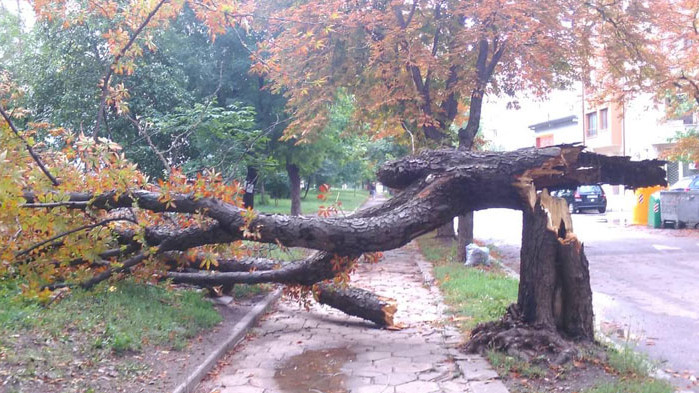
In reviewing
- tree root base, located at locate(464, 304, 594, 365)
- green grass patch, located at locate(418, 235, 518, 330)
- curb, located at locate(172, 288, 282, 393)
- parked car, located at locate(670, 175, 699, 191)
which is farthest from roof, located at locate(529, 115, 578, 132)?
tree root base, located at locate(464, 304, 594, 365)

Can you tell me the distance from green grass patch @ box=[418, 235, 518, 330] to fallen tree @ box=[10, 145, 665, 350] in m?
1.43

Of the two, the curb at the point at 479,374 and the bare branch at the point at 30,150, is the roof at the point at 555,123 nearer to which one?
the curb at the point at 479,374

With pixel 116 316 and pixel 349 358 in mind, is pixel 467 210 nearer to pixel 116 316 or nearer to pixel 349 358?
pixel 349 358

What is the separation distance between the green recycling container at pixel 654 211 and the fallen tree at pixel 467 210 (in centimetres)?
1625

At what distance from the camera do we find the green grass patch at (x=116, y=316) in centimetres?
580

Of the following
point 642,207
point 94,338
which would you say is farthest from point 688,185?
point 94,338

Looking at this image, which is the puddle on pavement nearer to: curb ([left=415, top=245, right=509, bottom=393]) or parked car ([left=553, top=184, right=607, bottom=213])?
curb ([left=415, top=245, right=509, bottom=393])

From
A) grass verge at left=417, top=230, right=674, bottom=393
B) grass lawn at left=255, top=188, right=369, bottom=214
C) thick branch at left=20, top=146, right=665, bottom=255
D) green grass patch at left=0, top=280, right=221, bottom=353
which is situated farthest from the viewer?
grass lawn at left=255, top=188, right=369, bottom=214

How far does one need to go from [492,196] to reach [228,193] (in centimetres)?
285

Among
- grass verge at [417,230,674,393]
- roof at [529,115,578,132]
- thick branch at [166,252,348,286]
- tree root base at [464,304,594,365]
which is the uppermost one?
roof at [529,115,578,132]

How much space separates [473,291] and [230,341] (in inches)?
160

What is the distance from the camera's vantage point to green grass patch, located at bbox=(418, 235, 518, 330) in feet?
27.0

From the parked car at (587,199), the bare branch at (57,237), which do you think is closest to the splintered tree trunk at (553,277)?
the bare branch at (57,237)

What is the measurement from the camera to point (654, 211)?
2180cm
